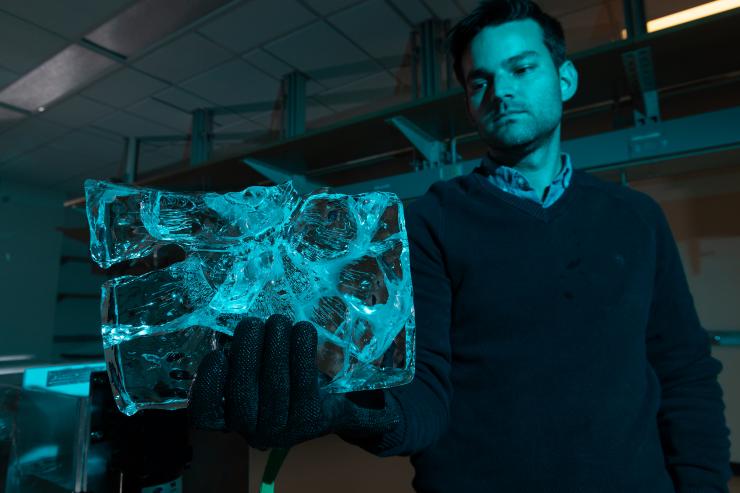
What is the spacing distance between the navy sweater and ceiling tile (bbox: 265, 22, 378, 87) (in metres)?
2.10

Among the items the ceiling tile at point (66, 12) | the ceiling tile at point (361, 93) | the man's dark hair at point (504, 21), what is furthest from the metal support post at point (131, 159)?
the man's dark hair at point (504, 21)

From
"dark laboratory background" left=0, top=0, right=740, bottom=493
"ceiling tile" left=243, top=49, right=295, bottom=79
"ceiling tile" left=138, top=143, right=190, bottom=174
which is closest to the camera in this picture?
"dark laboratory background" left=0, top=0, right=740, bottom=493

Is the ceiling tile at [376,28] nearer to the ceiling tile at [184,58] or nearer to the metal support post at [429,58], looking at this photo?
the metal support post at [429,58]

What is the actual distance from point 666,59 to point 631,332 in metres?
1.49

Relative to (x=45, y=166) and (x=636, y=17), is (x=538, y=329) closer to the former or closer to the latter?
(x=636, y=17)

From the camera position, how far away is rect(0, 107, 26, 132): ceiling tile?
3.44 metres

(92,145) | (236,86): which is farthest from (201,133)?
(92,145)

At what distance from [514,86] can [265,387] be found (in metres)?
0.65

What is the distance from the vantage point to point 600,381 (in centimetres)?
64

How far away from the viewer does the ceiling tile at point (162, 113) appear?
3.28 meters

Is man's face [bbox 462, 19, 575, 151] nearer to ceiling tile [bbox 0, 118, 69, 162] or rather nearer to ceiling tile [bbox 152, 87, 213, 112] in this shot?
ceiling tile [bbox 152, 87, 213, 112]

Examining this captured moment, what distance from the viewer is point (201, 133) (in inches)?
131

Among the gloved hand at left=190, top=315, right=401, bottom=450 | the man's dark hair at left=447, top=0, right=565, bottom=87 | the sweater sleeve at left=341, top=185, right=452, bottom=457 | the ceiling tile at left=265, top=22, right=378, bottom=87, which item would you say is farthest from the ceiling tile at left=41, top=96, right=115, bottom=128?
the gloved hand at left=190, top=315, right=401, bottom=450

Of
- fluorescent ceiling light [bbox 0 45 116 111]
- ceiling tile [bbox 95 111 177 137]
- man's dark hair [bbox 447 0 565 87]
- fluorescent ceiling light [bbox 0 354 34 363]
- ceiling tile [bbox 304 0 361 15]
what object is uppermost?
ceiling tile [bbox 304 0 361 15]
